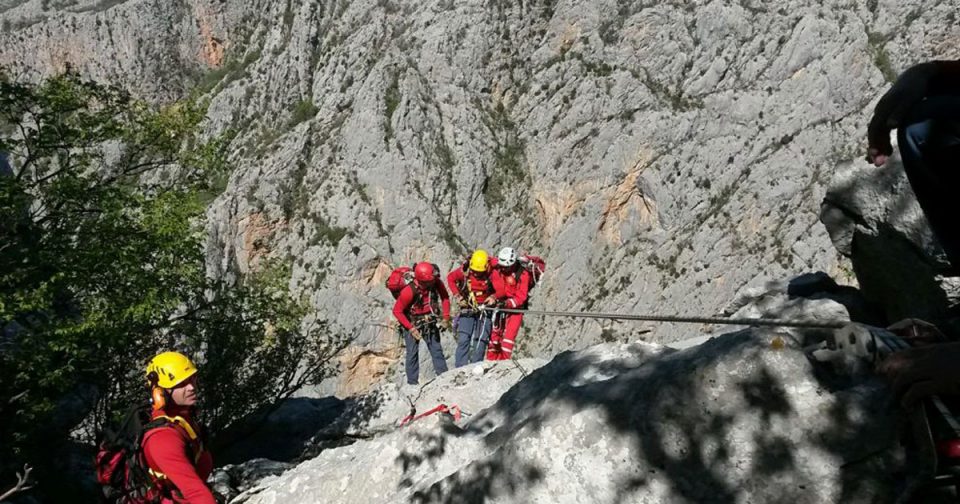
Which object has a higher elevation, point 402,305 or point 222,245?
point 222,245

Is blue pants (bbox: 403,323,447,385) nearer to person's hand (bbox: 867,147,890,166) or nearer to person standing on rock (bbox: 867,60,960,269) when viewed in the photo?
person's hand (bbox: 867,147,890,166)

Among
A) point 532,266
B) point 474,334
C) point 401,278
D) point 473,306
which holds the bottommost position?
point 474,334

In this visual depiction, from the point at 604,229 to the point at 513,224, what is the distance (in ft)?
24.3

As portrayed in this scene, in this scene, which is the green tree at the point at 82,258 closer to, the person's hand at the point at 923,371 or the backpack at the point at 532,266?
the backpack at the point at 532,266

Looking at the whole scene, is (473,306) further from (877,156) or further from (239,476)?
(877,156)

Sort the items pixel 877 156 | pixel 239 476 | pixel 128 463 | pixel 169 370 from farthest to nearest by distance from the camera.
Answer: pixel 239 476 < pixel 169 370 < pixel 128 463 < pixel 877 156

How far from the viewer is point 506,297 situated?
40.5 ft

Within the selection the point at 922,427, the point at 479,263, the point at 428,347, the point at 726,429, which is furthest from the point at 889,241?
the point at 428,347

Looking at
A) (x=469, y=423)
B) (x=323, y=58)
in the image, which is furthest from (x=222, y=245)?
(x=469, y=423)

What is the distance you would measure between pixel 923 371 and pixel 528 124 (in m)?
46.1

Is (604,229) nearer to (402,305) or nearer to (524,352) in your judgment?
(524,352)

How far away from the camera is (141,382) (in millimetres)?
14500

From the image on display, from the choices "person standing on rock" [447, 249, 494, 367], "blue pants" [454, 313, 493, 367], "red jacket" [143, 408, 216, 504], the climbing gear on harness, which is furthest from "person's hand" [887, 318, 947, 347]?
"blue pants" [454, 313, 493, 367]

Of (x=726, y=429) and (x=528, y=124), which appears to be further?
(x=528, y=124)
